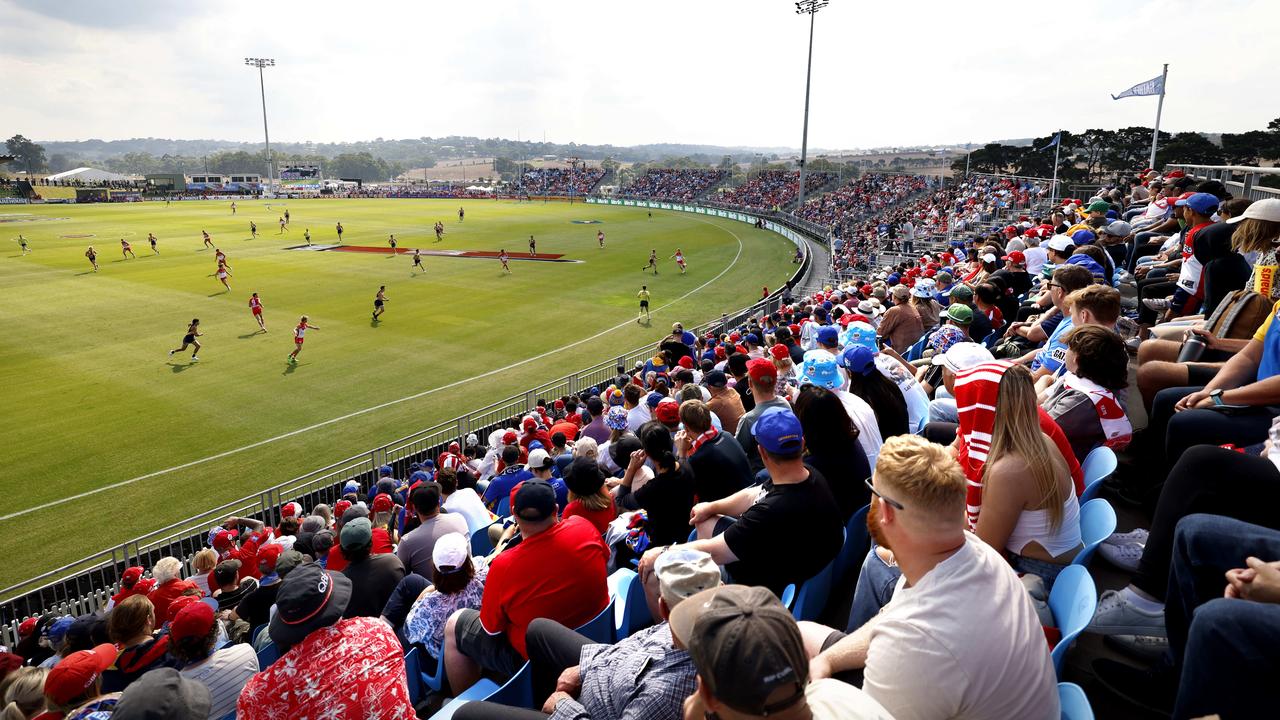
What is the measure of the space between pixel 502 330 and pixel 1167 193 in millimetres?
20576

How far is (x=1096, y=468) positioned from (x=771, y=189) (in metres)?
80.4

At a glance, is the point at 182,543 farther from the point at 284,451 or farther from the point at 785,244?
the point at 785,244

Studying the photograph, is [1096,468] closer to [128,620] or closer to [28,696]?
[128,620]

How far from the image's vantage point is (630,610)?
14.9 feet

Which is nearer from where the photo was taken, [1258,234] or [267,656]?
[267,656]

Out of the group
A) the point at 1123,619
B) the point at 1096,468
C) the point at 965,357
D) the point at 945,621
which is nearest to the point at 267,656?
the point at 945,621

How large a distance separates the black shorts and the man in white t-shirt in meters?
2.42

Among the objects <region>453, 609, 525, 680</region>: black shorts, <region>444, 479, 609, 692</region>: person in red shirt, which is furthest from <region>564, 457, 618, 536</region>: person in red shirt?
<region>453, 609, 525, 680</region>: black shorts

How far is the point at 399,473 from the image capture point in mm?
14375

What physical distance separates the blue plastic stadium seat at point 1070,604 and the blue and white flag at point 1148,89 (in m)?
27.6

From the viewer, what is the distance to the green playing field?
15.1 meters

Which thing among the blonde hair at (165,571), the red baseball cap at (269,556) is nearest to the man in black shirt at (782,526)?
the red baseball cap at (269,556)

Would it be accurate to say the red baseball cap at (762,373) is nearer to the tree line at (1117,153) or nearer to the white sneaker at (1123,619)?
the white sneaker at (1123,619)

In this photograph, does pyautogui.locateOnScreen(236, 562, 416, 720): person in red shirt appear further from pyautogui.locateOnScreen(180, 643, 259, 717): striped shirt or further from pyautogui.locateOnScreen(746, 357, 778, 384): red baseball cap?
pyautogui.locateOnScreen(746, 357, 778, 384): red baseball cap
